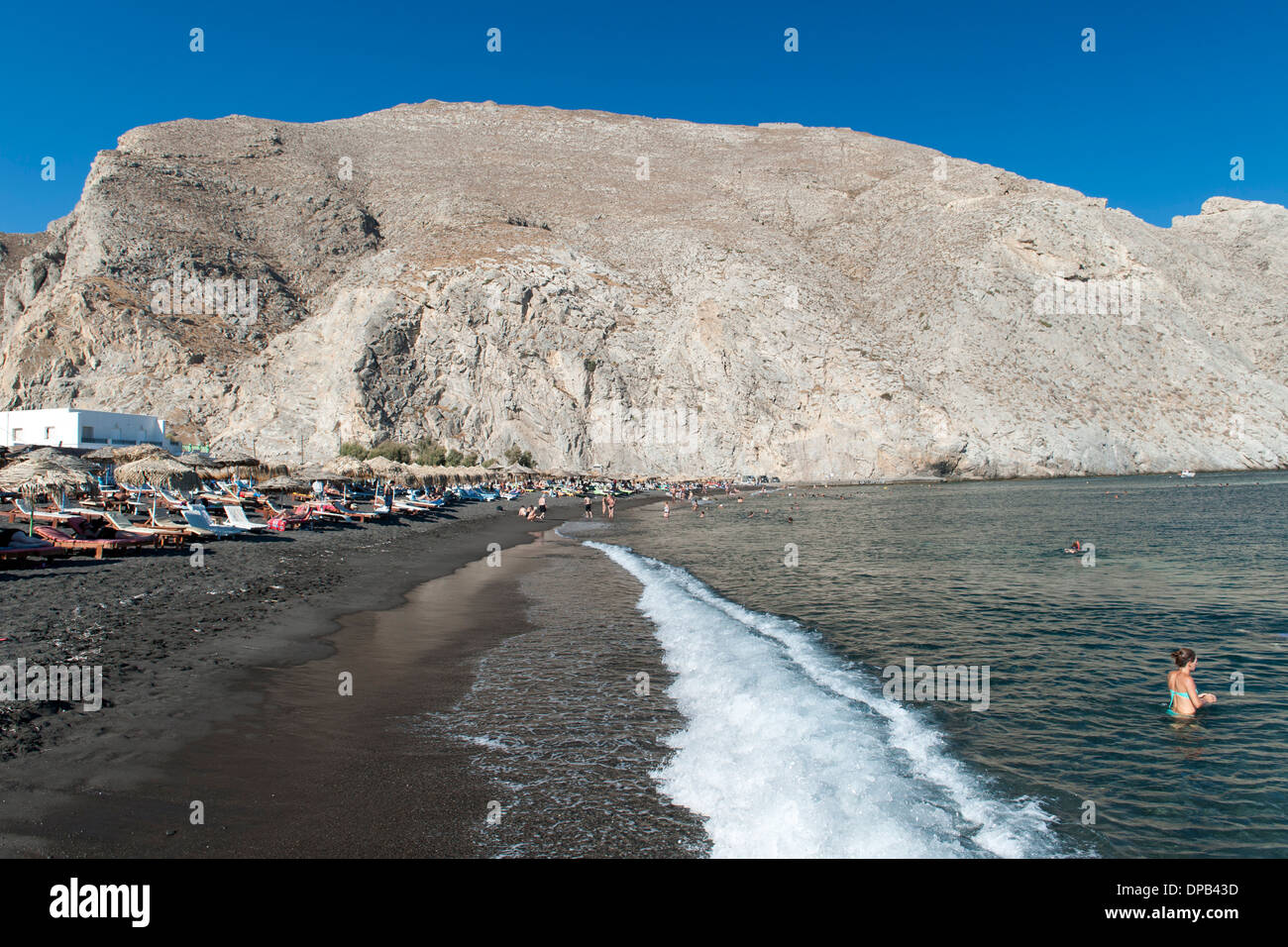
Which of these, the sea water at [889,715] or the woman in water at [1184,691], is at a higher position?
the woman in water at [1184,691]

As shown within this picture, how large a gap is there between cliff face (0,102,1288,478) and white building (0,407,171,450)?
13422 mm

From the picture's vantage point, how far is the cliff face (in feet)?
256

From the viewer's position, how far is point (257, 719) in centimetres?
867

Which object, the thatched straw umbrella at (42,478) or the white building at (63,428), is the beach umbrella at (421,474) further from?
the thatched straw umbrella at (42,478)

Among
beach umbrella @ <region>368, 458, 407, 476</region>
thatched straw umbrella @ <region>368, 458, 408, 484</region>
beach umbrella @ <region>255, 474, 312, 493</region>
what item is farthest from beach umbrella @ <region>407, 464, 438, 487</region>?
beach umbrella @ <region>255, 474, 312, 493</region>

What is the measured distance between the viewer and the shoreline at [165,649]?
21.4 feet

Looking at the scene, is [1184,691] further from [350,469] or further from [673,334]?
[673,334]

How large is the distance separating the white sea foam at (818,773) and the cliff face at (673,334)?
237ft

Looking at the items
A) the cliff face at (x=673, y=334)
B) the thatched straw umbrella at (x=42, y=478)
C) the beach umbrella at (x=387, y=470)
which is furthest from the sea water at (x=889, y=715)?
the cliff face at (x=673, y=334)

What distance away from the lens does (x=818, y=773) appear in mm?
7398

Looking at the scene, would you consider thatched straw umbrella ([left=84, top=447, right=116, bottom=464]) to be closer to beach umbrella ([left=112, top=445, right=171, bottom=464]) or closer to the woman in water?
beach umbrella ([left=112, top=445, right=171, bottom=464])

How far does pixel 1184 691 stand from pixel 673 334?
3234 inches

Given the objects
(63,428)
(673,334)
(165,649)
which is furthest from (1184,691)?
(673,334)
